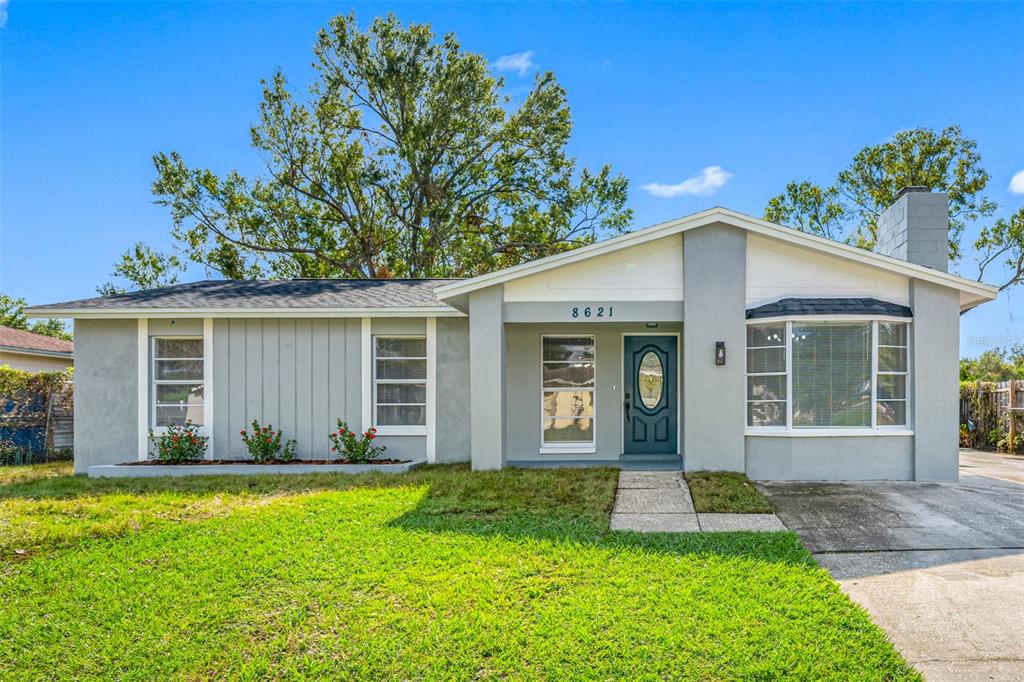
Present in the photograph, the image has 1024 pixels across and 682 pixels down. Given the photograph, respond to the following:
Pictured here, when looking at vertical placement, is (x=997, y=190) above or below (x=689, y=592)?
above

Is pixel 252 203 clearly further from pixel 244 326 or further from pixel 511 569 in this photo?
pixel 511 569

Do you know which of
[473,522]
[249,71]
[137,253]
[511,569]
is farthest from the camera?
[137,253]

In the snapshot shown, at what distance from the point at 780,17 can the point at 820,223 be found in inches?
532

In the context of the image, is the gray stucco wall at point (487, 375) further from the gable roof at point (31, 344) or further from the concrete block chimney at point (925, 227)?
the gable roof at point (31, 344)

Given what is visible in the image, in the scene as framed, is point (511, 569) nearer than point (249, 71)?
Yes

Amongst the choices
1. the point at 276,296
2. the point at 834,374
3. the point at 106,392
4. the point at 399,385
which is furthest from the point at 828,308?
the point at 106,392

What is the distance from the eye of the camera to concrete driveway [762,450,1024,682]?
4.00m

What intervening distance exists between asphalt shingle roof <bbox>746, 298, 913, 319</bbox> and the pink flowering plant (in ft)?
19.9

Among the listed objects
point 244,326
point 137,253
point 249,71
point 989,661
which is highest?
point 249,71

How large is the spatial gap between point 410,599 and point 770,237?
6.84m

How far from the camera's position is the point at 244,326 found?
1026cm

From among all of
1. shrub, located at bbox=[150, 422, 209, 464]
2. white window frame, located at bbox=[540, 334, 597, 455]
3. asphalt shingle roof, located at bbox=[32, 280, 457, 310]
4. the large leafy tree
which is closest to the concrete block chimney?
white window frame, located at bbox=[540, 334, 597, 455]

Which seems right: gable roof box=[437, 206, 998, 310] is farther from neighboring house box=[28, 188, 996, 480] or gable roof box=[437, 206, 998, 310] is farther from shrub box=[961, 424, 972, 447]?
shrub box=[961, 424, 972, 447]

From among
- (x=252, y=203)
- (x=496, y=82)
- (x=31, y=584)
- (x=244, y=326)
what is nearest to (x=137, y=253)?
(x=252, y=203)
